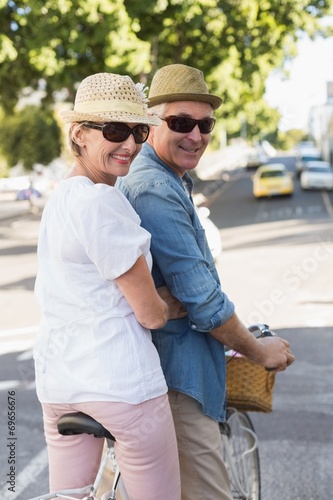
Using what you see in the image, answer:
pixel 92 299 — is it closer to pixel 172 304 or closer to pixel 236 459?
pixel 172 304

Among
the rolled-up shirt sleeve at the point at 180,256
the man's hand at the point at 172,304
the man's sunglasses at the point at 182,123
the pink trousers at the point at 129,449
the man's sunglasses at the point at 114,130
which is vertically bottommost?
the pink trousers at the point at 129,449

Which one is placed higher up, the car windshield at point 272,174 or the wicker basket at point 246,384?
the wicker basket at point 246,384

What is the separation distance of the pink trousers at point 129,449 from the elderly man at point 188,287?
0.24 m

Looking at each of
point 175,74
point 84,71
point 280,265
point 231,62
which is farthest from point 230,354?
point 231,62

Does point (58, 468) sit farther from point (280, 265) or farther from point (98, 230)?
point (280, 265)

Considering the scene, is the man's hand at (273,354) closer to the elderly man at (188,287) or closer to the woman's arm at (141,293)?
the elderly man at (188,287)

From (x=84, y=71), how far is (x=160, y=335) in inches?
885

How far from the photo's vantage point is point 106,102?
7.02 feet

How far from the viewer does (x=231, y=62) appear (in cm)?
2825

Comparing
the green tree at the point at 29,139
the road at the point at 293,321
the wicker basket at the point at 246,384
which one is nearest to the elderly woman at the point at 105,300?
the wicker basket at the point at 246,384

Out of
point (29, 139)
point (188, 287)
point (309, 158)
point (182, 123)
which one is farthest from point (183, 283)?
point (29, 139)

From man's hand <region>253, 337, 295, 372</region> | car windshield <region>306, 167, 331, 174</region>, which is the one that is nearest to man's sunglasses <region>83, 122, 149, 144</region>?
man's hand <region>253, 337, 295, 372</region>

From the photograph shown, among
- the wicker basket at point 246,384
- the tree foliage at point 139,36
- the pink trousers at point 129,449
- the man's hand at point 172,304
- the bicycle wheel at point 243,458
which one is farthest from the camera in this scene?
the tree foliage at point 139,36

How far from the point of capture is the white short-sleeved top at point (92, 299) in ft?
6.57
